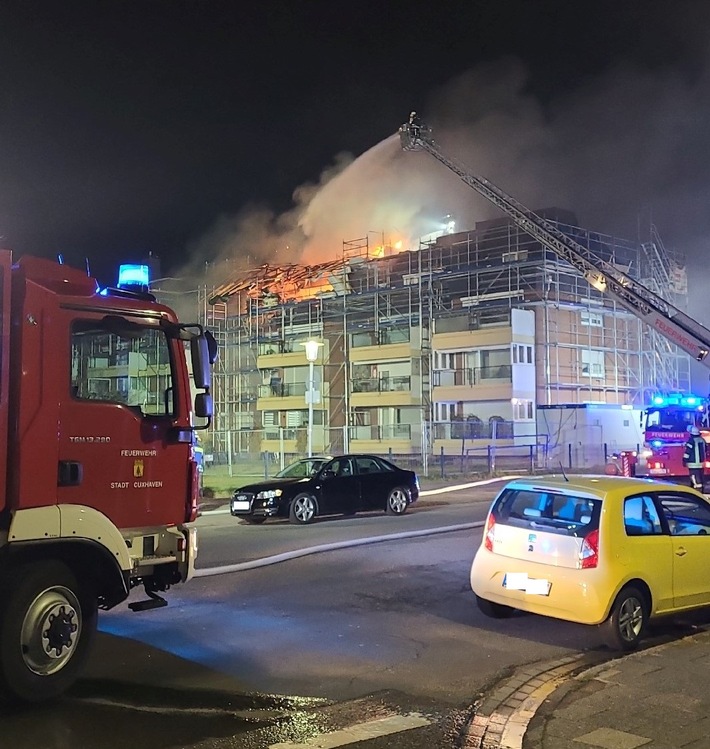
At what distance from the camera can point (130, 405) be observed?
6.51 m

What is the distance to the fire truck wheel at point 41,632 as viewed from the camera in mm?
5504

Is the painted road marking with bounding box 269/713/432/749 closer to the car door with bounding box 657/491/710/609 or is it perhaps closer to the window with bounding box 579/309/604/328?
the car door with bounding box 657/491/710/609

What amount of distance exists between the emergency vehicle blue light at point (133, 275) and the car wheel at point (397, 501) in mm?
11240

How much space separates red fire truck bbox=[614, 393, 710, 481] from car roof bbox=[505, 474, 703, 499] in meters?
14.9

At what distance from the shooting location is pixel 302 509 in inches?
646

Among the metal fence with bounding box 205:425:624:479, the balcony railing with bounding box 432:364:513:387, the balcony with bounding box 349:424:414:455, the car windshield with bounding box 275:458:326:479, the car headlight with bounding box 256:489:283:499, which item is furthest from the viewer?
the balcony with bounding box 349:424:414:455

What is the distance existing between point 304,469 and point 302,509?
1265 mm

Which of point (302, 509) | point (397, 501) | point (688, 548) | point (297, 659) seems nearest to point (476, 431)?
point (397, 501)

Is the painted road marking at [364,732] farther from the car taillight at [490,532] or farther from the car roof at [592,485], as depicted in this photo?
the car roof at [592,485]

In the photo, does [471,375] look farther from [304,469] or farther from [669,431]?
[304,469]

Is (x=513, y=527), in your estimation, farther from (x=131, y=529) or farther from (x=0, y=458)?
(x=0, y=458)

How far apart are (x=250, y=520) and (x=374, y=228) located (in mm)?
42005

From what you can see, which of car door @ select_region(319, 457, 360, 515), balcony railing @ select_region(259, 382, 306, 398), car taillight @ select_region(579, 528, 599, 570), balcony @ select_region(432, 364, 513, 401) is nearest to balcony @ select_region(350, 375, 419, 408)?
balcony @ select_region(432, 364, 513, 401)

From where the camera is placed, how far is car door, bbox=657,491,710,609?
308 inches
